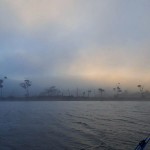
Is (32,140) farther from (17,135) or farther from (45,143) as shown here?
(17,135)

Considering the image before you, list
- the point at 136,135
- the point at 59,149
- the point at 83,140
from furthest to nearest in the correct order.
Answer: the point at 136,135, the point at 83,140, the point at 59,149

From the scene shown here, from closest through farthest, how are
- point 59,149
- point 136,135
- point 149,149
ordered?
1. point 149,149
2. point 59,149
3. point 136,135

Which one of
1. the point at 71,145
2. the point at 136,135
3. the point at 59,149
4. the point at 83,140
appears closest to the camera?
the point at 59,149

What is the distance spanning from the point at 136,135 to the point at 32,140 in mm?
12679

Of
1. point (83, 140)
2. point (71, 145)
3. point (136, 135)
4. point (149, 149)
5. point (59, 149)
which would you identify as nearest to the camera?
point (149, 149)

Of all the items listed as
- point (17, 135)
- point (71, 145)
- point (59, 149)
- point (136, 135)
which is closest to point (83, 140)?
point (71, 145)

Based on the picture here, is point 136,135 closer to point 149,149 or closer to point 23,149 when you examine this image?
point 149,149

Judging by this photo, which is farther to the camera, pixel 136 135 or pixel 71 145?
pixel 136 135

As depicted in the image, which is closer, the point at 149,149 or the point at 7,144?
the point at 149,149

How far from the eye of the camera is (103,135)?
3244 cm

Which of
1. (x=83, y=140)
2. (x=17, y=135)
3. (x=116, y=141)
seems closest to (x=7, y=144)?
(x=17, y=135)

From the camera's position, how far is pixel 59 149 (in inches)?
990

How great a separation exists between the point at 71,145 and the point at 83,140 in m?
2.74

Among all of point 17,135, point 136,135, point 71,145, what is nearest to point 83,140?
point 71,145
